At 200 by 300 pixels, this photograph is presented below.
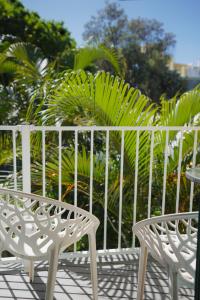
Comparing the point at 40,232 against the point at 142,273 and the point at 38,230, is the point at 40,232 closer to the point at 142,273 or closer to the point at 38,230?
the point at 38,230

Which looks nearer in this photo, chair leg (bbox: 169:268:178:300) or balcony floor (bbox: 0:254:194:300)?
Answer: chair leg (bbox: 169:268:178:300)

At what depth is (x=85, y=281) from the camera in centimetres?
247

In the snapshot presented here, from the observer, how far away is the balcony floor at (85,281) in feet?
7.48

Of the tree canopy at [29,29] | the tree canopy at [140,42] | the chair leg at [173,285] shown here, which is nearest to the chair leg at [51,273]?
A: the chair leg at [173,285]

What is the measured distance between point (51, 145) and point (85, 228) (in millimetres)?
2383

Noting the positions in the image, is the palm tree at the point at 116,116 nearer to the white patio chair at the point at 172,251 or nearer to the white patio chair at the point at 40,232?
the white patio chair at the point at 40,232

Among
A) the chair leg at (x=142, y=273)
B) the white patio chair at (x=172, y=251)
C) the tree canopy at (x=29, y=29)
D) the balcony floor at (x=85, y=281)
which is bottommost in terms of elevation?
the balcony floor at (x=85, y=281)

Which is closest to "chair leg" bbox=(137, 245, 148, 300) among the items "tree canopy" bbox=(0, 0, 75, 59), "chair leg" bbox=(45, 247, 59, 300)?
"chair leg" bbox=(45, 247, 59, 300)

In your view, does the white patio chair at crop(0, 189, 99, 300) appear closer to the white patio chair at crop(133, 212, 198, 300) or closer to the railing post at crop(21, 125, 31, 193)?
the white patio chair at crop(133, 212, 198, 300)

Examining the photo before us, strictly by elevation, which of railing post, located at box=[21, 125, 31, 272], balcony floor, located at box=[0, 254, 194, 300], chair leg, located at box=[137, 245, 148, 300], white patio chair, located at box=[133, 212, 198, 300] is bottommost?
balcony floor, located at box=[0, 254, 194, 300]

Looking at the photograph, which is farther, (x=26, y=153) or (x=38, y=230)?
(x=26, y=153)

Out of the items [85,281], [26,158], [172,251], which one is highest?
[26,158]

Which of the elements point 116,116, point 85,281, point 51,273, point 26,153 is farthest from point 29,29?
point 51,273

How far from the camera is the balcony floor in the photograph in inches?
89.7
